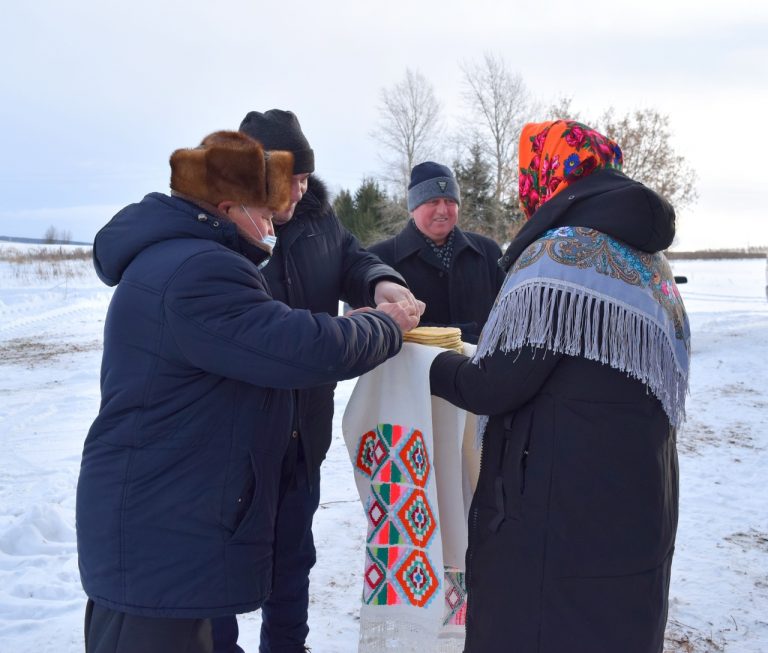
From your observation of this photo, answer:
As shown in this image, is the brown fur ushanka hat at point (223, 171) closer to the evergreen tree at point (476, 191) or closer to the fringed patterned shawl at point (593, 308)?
the fringed patterned shawl at point (593, 308)

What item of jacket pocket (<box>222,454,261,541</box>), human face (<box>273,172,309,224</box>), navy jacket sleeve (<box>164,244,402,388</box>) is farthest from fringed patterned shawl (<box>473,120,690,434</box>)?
human face (<box>273,172,309,224</box>)

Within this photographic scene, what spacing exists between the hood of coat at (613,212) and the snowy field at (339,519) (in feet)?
7.44

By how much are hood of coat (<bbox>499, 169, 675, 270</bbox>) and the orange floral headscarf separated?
5 centimetres

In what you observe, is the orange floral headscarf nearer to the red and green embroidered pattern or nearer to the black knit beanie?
the black knit beanie

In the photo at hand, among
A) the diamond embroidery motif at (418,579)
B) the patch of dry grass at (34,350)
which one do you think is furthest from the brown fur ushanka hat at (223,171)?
the patch of dry grass at (34,350)

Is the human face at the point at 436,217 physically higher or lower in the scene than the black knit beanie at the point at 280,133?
lower

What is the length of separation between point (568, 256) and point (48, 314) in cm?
1888

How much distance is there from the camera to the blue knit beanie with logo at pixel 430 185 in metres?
4.14

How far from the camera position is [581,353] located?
6.48ft

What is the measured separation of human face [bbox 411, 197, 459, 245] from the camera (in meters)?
4.18

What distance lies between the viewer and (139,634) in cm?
187

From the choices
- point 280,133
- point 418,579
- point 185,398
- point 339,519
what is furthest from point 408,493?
point 339,519

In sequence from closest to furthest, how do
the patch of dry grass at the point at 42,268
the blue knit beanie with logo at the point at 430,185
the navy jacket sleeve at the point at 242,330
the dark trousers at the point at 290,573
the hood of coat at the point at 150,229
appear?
the navy jacket sleeve at the point at 242,330
the hood of coat at the point at 150,229
the dark trousers at the point at 290,573
the blue knit beanie with logo at the point at 430,185
the patch of dry grass at the point at 42,268

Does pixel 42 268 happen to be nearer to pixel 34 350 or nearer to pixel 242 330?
pixel 34 350
